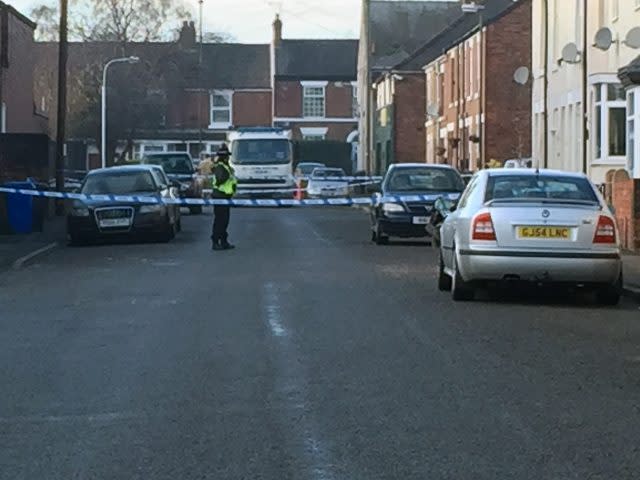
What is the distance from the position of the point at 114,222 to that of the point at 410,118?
44.7 m

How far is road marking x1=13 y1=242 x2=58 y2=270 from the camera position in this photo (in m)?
21.6

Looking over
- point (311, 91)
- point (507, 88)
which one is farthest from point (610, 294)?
point (311, 91)

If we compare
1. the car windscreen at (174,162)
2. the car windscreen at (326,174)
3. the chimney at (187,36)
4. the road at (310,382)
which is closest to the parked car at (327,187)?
the car windscreen at (326,174)

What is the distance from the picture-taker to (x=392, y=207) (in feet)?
84.0

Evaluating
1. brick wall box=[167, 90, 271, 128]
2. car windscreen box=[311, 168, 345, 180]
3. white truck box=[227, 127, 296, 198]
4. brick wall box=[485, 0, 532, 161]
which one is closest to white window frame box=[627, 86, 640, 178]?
white truck box=[227, 127, 296, 198]

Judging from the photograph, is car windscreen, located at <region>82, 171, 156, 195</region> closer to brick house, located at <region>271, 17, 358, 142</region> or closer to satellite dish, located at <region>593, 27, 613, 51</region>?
satellite dish, located at <region>593, 27, 613, 51</region>

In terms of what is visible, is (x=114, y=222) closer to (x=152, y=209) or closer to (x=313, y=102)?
(x=152, y=209)

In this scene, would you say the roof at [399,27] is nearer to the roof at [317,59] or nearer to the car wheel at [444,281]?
the roof at [317,59]

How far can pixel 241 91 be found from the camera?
90000 millimetres

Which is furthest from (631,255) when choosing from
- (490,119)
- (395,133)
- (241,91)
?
(241,91)

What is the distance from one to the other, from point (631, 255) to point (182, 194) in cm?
1948

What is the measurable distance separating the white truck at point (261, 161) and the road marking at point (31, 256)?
20143mm

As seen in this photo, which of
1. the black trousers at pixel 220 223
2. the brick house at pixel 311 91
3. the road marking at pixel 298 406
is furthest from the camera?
the brick house at pixel 311 91

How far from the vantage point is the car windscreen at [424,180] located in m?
26.4
